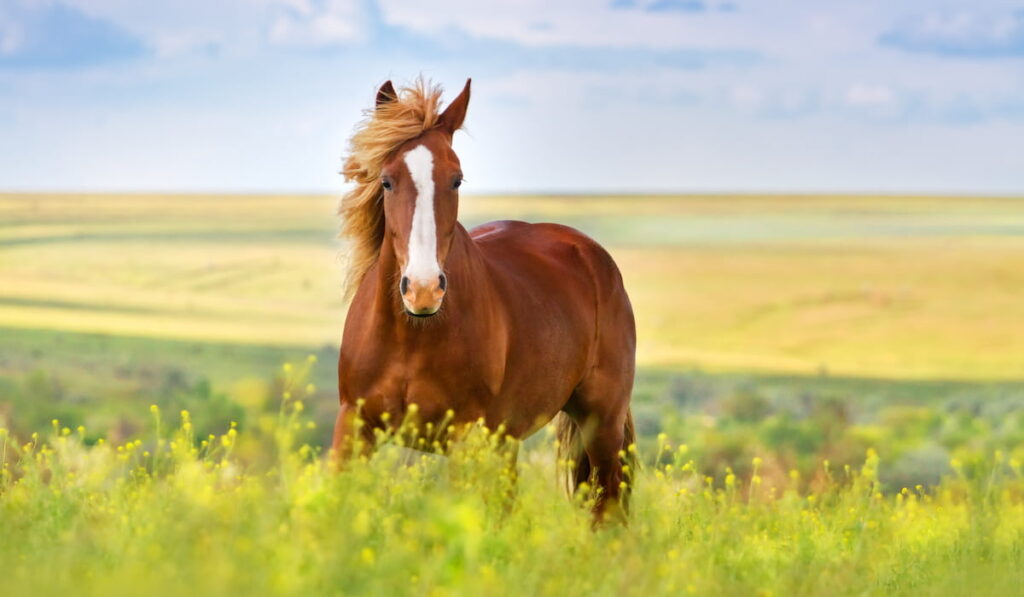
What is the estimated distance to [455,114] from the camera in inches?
279

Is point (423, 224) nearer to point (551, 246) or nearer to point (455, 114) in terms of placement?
point (455, 114)

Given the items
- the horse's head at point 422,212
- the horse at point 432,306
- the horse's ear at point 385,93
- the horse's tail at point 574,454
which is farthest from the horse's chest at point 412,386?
the horse's tail at point 574,454

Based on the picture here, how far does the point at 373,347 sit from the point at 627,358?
253cm

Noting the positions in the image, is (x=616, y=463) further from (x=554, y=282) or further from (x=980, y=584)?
(x=980, y=584)

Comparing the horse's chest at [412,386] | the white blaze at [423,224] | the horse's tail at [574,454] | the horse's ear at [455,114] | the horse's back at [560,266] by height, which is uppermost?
the horse's ear at [455,114]

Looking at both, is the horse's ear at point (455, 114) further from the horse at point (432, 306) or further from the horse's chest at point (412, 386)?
the horse's chest at point (412, 386)

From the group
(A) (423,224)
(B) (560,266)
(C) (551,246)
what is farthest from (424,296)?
(C) (551,246)

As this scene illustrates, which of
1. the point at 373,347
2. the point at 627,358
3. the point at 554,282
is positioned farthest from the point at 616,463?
the point at 373,347

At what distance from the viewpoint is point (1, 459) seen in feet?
24.5

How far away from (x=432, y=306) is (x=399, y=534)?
1.16 metres

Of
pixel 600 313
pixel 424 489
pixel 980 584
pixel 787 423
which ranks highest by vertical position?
pixel 600 313

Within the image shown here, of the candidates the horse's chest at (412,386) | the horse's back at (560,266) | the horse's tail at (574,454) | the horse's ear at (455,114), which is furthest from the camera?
the horse's tail at (574,454)

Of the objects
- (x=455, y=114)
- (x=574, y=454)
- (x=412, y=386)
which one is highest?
(x=455, y=114)

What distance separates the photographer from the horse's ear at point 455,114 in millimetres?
7023
